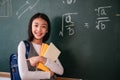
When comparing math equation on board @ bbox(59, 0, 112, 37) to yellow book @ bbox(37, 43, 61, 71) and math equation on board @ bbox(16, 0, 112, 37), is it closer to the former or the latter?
math equation on board @ bbox(16, 0, 112, 37)

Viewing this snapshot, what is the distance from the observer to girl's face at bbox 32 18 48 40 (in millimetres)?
2037

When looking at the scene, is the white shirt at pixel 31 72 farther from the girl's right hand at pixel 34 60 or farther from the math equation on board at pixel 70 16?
the math equation on board at pixel 70 16

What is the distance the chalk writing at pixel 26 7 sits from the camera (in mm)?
2320

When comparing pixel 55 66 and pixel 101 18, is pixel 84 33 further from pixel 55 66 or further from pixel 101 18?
pixel 55 66

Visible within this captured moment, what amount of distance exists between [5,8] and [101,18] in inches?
41.1

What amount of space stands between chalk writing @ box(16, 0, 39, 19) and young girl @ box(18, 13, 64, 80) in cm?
30

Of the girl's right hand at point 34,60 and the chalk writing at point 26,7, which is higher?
the chalk writing at point 26,7

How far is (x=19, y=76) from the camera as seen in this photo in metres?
2.07

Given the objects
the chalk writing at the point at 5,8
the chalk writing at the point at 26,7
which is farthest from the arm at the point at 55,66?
the chalk writing at the point at 5,8

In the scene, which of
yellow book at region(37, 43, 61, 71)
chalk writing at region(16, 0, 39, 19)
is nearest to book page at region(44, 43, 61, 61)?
yellow book at region(37, 43, 61, 71)

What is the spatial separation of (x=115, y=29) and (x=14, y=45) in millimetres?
1051

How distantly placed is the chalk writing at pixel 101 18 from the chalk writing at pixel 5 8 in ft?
3.11

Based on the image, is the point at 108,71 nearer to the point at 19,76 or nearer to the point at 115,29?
the point at 115,29

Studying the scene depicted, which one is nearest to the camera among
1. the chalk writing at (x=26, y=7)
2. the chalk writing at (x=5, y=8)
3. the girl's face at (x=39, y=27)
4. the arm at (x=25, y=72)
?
the arm at (x=25, y=72)
